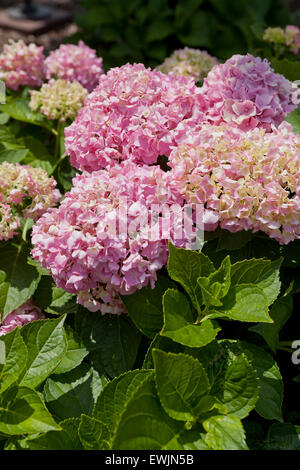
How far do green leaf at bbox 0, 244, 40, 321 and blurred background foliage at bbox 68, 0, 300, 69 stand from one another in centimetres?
226

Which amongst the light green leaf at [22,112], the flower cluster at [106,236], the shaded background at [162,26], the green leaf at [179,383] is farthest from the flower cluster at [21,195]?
the shaded background at [162,26]

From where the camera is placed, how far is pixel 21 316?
145 cm

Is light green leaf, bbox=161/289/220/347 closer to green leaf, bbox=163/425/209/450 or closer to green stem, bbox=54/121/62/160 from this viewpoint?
green leaf, bbox=163/425/209/450

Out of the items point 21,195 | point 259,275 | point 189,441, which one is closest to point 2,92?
point 21,195

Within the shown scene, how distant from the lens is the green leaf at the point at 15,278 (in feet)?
4.81

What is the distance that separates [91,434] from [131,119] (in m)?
0.78

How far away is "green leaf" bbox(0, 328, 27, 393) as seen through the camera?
1.16 m

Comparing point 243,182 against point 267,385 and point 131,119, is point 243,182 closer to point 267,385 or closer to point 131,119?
point 131,119

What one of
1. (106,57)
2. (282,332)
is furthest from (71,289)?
(106,57)

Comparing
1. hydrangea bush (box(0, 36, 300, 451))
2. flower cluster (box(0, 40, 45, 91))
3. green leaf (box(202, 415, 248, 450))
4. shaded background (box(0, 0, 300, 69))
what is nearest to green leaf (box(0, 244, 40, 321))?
hydrangea bush (box(0, 36, 300, 451))

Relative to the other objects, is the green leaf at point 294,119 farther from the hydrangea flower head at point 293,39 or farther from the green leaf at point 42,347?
the green leaf at point 42,347

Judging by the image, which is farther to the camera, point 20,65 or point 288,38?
point 288,38

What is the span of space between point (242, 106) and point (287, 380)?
0.81 metres

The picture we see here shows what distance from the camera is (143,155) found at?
1.38 meters
